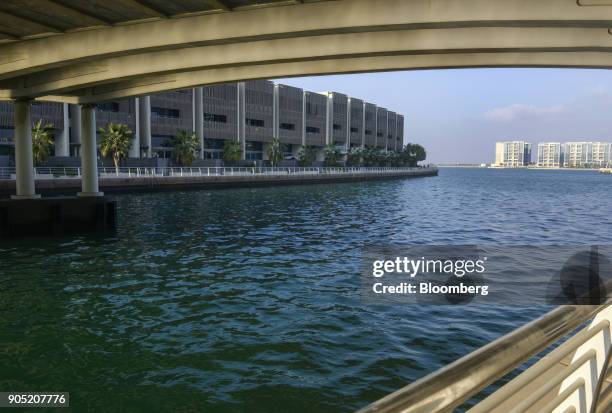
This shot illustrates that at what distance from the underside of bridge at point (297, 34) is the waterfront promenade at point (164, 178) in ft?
78.7

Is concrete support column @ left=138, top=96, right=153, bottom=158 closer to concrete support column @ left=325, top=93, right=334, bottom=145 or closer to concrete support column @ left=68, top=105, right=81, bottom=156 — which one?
concrete support column @ left=68, top=105, right=81, bottom=156

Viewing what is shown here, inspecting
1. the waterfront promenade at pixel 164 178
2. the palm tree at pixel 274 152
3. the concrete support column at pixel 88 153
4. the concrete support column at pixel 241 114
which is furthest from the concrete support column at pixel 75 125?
the concrete support column at pixel 88 153

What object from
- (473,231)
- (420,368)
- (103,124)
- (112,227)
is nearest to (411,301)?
(420,368)

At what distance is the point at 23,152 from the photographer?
2517 centimetres

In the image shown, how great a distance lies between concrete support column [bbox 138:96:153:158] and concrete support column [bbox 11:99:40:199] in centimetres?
4791

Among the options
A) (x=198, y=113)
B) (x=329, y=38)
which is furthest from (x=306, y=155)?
(x=329, y=38)

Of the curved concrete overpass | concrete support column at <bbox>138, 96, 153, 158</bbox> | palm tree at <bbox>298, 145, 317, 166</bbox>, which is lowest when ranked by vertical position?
palm tree at <bbox>298, 145, 317, 166</bbox>

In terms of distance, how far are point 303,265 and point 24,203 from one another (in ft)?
49.8

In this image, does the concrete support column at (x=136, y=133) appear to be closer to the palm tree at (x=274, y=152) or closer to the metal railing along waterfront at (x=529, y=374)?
the palm tree at (x=274, y=152)

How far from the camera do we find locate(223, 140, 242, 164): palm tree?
79812mm

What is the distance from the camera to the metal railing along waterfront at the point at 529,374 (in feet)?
5.17

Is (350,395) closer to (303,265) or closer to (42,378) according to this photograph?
(42,378)

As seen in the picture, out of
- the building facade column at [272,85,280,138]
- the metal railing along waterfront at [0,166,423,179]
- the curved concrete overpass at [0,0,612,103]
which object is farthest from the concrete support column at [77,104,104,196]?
the building facade column at [272,85,280,138]

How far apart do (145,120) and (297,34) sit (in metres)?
62.0
